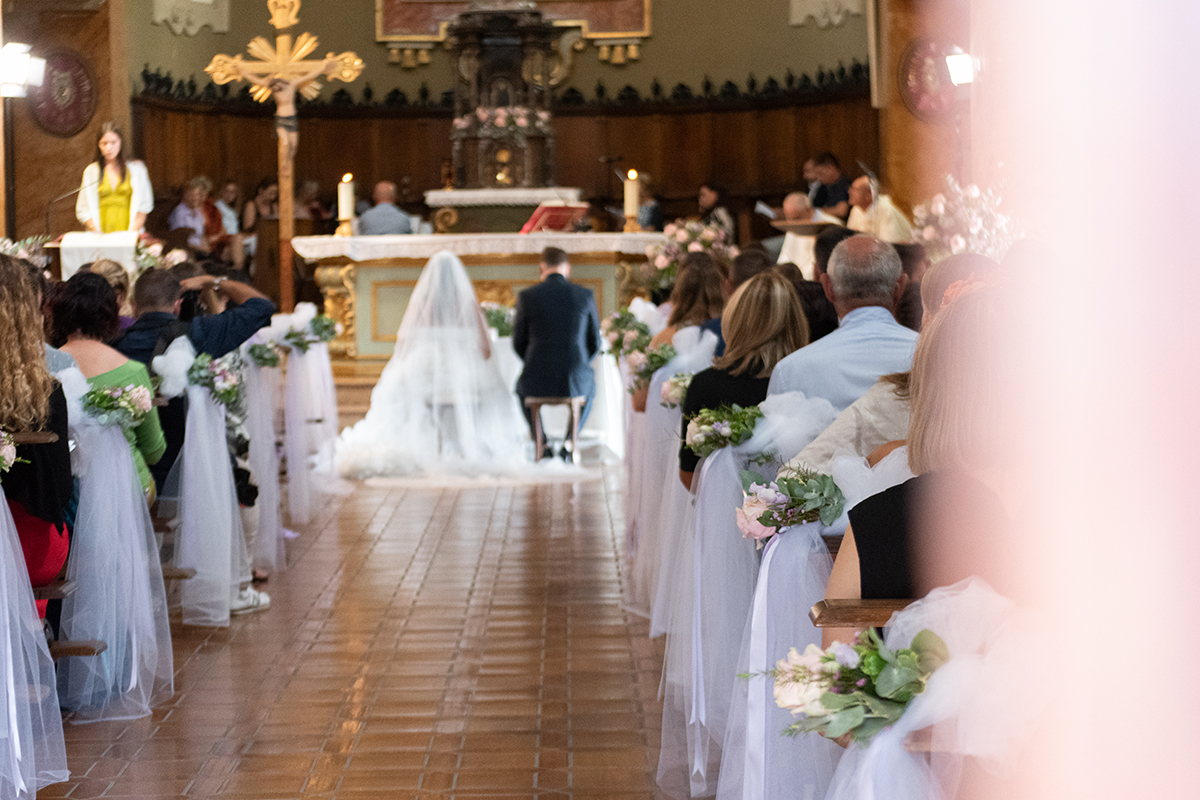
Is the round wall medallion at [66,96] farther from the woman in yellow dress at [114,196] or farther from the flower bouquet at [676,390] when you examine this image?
the flower bouquet at [676,390]

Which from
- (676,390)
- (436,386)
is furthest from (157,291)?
(436,386)

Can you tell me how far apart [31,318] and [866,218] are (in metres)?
6.71

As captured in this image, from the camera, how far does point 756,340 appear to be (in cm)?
421

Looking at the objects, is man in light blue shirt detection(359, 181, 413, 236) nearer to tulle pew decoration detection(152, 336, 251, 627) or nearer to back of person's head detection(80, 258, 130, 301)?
back of person's head detection(80, 258, 130, 301)

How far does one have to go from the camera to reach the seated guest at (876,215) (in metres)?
9.26

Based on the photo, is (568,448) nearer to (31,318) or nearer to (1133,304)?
(31,318)

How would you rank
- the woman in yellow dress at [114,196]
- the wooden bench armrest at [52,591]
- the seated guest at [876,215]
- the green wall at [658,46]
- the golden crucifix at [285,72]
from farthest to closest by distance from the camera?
the green wall at [658,46] < the golden crucifix at [285,72] < the woman in yellow dress at [114,196] < the seated guest at [876,215] < the wooden bench armrest at [52,591]

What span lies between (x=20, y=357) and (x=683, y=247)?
574 cm

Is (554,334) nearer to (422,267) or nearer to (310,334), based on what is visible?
(310,334)

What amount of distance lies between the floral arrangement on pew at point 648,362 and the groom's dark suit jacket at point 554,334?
10.6 feet

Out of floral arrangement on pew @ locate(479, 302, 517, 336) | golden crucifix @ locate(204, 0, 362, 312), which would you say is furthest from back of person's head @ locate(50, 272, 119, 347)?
golden crucifix @ locate(204, 0, 362, 312)

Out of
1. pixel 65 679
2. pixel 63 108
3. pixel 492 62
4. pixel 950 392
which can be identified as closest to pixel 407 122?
pixel 492 62

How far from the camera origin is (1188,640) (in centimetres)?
133

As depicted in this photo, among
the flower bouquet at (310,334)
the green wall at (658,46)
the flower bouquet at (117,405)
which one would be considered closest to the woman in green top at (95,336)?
the flower bouquet at (117,405)
